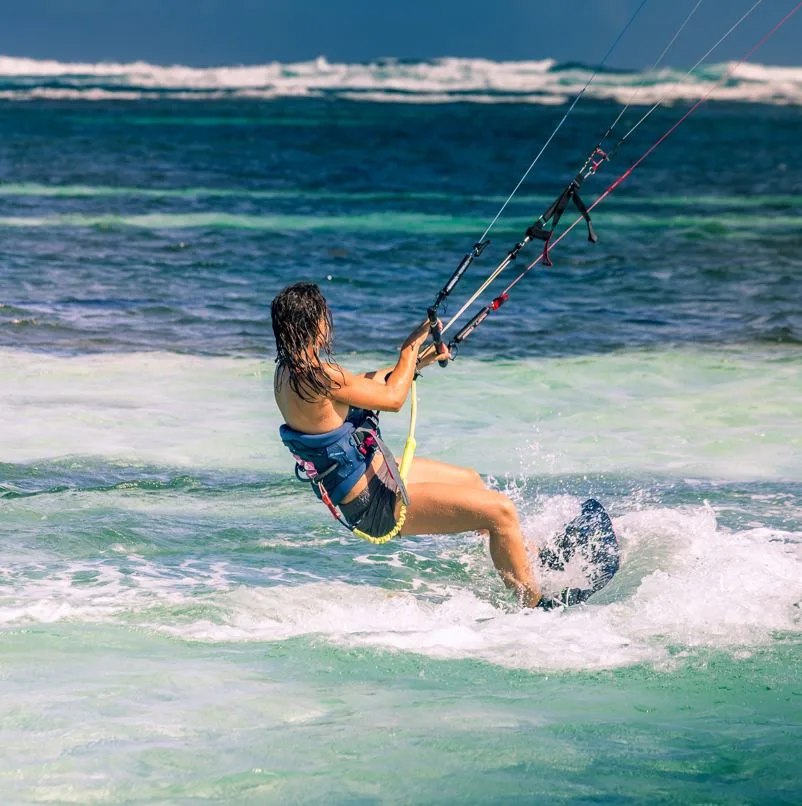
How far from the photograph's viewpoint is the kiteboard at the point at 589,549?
6703 mm

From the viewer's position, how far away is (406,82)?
106 m

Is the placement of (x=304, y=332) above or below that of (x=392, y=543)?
above

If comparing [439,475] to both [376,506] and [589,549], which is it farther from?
[589,549]

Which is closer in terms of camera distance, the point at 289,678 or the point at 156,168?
the point at 289,678

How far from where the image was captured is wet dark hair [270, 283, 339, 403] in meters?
5.81

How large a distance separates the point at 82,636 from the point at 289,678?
1.06 m

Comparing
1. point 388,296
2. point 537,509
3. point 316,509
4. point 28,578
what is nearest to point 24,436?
point 316,509

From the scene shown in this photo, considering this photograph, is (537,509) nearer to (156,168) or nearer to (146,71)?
(156,168)

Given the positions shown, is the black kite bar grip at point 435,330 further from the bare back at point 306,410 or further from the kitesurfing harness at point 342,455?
the bare back at point 306,410

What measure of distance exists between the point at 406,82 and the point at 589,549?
337 feet

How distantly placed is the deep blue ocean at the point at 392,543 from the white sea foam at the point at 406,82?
80.0 meters

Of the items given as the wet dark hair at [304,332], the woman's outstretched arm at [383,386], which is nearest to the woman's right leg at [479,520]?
the woman's outstretched arm at [383,386]

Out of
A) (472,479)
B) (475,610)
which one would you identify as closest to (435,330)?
(472,479)

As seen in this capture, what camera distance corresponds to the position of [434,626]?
6.28 metres
